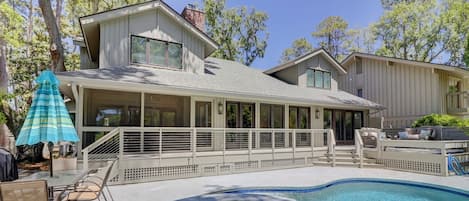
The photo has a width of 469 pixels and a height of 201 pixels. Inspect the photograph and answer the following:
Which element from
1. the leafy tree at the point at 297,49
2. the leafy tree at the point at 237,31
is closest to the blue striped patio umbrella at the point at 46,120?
the leafy tree at the point at 237,31

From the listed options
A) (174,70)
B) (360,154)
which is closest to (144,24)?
(174,70)

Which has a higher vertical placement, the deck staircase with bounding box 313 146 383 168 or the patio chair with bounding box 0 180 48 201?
the patio chair with bounding box 0 180 48 201

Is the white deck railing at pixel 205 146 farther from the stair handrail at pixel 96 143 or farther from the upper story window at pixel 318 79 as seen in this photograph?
the upper story window at pixel 318 79

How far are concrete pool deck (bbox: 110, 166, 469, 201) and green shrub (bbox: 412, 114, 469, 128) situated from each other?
5.06 m

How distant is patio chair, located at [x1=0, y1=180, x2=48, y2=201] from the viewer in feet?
15.9

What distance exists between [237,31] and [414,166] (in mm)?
22001

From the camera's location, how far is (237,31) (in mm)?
31047

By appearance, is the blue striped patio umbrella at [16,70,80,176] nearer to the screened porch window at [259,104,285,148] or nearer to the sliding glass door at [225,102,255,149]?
the sliding glass door at [225,102,255,149]

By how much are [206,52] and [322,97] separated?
248 inches

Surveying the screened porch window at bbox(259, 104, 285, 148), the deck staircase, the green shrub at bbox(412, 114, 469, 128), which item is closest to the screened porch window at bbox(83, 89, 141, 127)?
the screened porch window at bbox(259, 104, 285, 148)

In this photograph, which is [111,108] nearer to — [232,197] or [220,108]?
[220,108]

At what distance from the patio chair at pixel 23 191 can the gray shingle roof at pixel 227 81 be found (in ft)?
16.6

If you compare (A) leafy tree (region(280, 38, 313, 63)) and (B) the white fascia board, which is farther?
(A) leafy tree (region(280, 38, 313, 63))

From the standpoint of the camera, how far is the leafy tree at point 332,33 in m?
33.6
